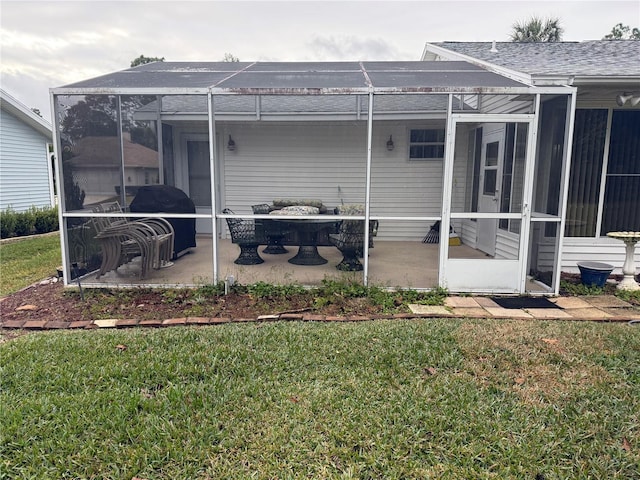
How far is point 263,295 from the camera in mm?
4922

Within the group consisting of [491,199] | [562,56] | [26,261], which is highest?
[562,56]

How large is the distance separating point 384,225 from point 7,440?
5.32 meters

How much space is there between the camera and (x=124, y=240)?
17.7 feet

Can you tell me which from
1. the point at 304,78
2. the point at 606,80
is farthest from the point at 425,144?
the point at 606,80

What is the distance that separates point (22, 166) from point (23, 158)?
0.26m

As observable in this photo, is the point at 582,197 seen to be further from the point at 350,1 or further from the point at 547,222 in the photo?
the point at 350,1

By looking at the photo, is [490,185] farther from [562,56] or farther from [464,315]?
[562,56]

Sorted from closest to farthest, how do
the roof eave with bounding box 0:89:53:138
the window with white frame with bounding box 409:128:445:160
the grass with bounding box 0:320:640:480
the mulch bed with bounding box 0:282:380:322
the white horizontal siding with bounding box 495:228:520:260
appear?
Answer: the grass with bounding box 0:320:640:480, the mulch bed with bounding box 0:282:380:322, the white horizontal siding with bounding box 495:228:520:260, the window with white frame with bounding box 409:128:445:160, the roof eave with bounding box 0:89:53:138

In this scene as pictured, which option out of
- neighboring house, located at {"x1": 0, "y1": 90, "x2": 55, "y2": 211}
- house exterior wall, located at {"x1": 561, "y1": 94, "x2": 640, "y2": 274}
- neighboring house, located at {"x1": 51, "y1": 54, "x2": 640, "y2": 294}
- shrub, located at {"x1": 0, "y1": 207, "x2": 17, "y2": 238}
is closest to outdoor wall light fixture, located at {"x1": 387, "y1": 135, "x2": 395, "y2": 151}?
neighboring house, located at {"x1": 51, "y1": 54, "x2": 640, "y2": 294}

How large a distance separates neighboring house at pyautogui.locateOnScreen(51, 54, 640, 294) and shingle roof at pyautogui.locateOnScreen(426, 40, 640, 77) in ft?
0.76

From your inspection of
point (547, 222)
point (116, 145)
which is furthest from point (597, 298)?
point (116, 145)

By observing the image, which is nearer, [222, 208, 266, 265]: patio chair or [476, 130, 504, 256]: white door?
[476, 130, 504, 256]: white door

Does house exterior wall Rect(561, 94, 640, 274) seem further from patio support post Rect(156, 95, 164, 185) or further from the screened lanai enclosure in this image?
patio support post Rect(156, 95, 164, 185)

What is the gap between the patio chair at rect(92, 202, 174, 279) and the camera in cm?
522
